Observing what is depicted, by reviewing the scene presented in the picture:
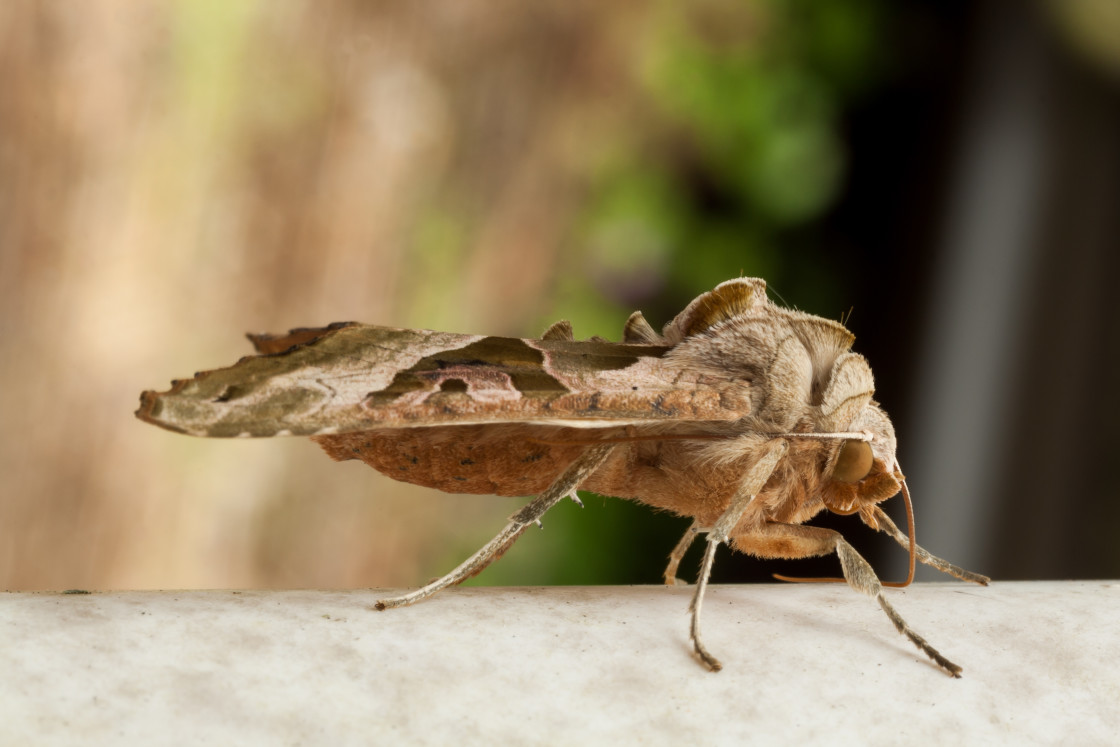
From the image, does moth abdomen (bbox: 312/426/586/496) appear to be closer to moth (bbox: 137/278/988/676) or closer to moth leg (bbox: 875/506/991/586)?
moth (bbox: 137/278/988/676)

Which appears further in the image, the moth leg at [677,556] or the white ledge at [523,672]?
the moth leg at [677,556]

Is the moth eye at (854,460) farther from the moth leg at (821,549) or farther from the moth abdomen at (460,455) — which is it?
the moth abdomen at (460,455)

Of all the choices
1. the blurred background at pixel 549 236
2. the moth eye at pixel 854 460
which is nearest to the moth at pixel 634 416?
the moth eye at pixel 854 460

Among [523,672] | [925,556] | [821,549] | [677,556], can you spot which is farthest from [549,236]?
[523,672]

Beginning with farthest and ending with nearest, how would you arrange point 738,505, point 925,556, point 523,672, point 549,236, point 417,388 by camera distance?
1. point 549,236
2. point 925,556
3. point 738,505
4. point 417,388
5. point 523,672

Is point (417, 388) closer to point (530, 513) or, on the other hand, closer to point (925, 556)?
point (530, 513)

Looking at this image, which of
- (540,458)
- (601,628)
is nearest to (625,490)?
(540,458)
